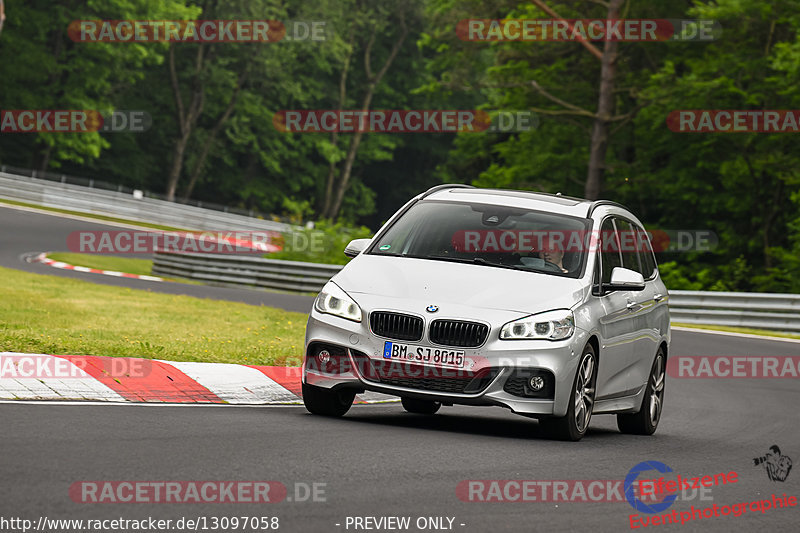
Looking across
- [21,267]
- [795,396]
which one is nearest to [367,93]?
[21,267]

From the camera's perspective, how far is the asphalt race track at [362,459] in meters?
6.13

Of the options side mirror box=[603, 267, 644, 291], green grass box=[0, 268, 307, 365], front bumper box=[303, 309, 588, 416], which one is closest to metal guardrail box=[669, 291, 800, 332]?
green grass box=[0, 268, 307, 365]

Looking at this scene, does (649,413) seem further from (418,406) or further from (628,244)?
(418,406)

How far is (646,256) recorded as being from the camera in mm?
11992

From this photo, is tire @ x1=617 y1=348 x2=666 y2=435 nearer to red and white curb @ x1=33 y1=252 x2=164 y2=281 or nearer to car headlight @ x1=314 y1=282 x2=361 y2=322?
car headlight @ x1=314 y1=282 x2=361 y2=322

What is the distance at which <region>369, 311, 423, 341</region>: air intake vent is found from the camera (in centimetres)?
917

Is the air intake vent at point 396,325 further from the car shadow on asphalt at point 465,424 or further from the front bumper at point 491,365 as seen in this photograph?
the car shadow on asphalt at point 465,424

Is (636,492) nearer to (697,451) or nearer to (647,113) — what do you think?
(697,451)

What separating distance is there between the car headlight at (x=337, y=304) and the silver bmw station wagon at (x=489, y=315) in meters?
0.01

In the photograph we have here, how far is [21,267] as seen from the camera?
29.2 metres

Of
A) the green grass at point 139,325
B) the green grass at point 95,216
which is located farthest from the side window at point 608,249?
the green grass at point 95,216

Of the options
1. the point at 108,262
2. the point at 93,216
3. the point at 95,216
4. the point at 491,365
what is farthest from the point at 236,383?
the point at 95,216

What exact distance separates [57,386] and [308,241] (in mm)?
24911

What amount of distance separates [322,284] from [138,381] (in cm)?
1960
